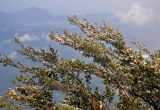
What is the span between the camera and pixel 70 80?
672 inches

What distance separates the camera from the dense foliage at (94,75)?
15523mm

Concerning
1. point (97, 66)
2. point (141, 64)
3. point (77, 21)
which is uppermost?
point (77, 21)

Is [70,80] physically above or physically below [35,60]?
below

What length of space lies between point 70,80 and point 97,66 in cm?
145

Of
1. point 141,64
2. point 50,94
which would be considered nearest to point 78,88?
point 50,94

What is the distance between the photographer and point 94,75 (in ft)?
57.0

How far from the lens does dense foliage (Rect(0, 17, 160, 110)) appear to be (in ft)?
50.9

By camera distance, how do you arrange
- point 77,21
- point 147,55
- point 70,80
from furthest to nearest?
1. point 77,21
2. point 147,55
3. point 70,80

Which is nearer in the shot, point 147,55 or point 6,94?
point 6,94

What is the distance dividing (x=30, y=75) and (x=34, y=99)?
328cm

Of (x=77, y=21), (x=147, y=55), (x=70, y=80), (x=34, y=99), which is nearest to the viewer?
(x=34, y=99)

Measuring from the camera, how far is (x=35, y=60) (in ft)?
61.8

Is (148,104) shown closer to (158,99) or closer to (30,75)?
(158,99)

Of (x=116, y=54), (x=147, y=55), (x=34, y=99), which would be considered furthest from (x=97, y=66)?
(x=34, y=99)
